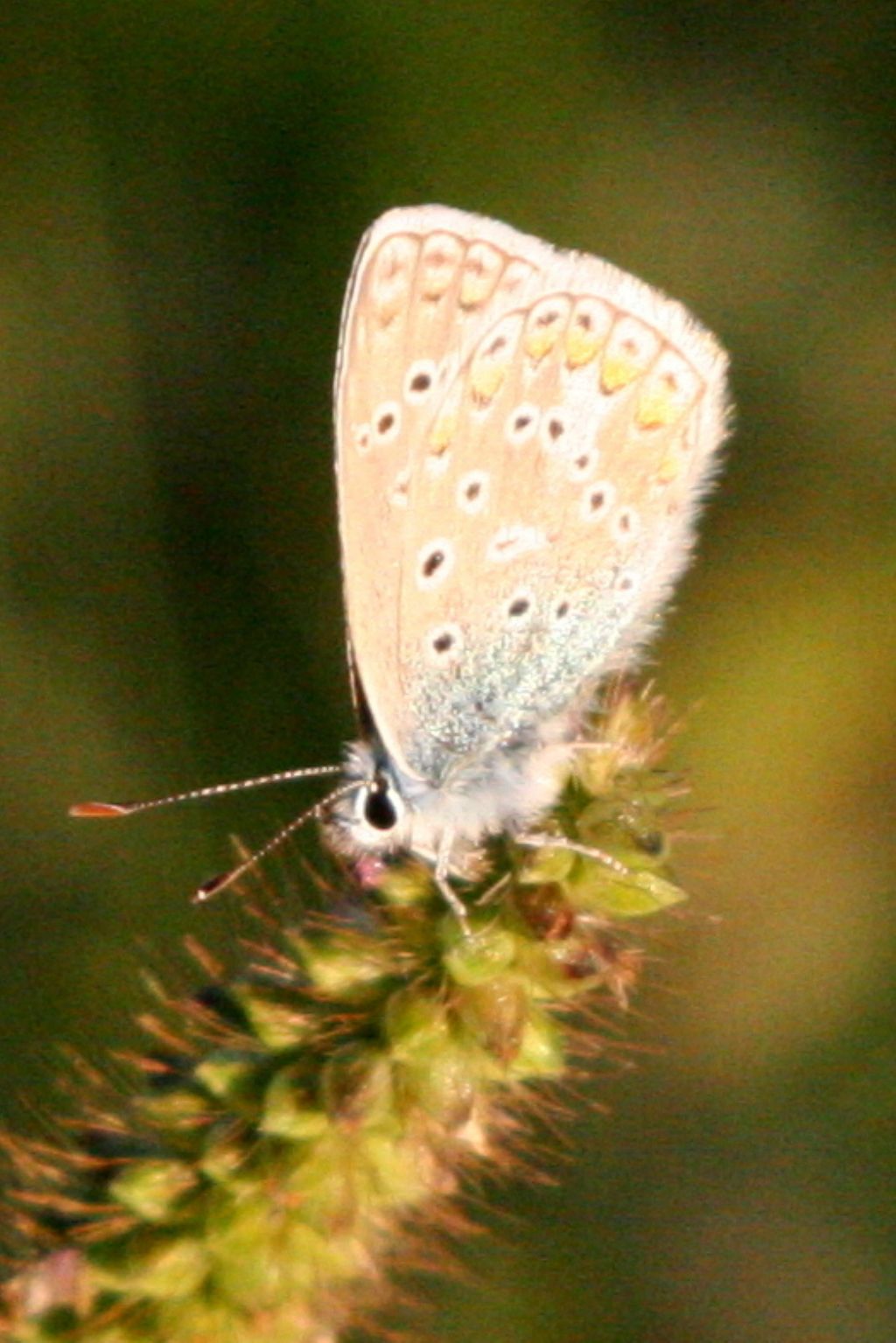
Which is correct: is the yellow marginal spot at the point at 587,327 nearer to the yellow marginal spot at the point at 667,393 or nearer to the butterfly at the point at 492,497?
the butterfly at the point at 492,497

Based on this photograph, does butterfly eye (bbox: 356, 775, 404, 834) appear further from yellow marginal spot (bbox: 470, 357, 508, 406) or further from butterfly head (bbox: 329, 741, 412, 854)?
yellow marginal spot (bbox: 470, 357, 508, 406)

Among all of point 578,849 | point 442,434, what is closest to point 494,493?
point 442,434

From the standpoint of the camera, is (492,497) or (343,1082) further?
(492,497)

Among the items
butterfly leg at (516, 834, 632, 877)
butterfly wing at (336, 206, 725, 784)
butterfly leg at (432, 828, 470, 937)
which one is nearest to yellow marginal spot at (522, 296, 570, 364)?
butterfly wing at (336, 206, 725, 784)

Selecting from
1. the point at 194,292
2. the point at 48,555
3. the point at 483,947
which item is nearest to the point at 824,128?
the point at 194,292

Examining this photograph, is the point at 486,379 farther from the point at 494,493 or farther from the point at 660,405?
the point at 660,405

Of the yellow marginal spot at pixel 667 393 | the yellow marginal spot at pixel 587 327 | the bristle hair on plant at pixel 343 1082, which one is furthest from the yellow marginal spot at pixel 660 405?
the bristle hair on plant at pixel 343 1082
